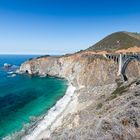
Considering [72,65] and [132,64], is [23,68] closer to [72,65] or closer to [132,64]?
[72,65]

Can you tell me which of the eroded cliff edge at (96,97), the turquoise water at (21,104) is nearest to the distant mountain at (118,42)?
the eroded cliff edge at (96,97)

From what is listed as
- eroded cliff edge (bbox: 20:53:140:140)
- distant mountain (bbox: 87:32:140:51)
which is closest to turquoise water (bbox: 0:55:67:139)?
eroded cliff edge (bbox: 20:53:140:140)

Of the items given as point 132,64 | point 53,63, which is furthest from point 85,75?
point 53,63

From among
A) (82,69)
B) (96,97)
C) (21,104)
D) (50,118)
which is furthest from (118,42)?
(50,118)

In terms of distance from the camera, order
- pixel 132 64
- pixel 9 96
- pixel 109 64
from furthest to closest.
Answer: pixel 109 64, pixel 132 64, pixel 9 96

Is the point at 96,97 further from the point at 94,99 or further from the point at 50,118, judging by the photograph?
the point at 50,118

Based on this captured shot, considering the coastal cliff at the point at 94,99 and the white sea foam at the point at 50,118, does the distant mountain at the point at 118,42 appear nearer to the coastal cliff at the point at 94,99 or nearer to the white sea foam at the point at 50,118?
the coastal cliff at the point at 94,99

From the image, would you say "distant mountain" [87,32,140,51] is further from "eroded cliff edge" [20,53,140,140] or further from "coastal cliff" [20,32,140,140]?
"eroded cliff edge" [20,53,140,140]
